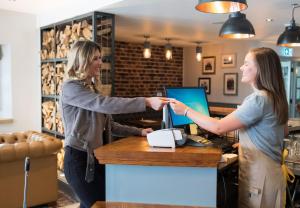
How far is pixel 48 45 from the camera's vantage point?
4.62m

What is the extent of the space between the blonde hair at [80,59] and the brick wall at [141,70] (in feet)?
16.8

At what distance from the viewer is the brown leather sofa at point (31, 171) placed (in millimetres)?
3193

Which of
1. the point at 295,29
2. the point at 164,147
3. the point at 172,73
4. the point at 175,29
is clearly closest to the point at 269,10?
the point at 295,29

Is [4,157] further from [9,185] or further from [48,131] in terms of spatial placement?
[48,131]

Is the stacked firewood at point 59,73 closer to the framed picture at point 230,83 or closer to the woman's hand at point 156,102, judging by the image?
the woman's hand at point 156,102

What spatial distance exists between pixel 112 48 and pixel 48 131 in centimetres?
173

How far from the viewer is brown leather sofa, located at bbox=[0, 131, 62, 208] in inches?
126

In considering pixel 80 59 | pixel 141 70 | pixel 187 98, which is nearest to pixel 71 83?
pixel 80 59

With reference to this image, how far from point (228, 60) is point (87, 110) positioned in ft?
20.6

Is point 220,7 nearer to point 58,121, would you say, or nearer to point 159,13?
point 159,13

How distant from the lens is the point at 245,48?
715 cm

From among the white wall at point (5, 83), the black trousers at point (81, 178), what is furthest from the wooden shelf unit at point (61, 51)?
the black trousers at point (81, 178)

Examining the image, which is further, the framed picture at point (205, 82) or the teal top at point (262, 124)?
the framed picture at point (205, 82)

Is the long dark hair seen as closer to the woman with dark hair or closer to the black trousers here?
the woman with dark hair
